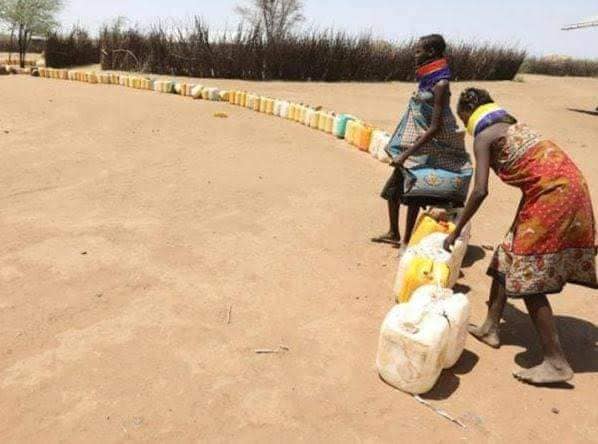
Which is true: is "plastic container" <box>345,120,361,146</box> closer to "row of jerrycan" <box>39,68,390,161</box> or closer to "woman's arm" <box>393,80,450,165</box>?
"row of jerrycan" <box>39,68,390,161</box>

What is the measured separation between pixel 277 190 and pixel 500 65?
1892 centimetres

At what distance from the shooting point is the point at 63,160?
23.9ft

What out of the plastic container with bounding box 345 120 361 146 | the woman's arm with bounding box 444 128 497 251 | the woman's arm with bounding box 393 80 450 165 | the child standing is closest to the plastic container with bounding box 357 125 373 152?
the plastic container with bounding box 345 120 361 146

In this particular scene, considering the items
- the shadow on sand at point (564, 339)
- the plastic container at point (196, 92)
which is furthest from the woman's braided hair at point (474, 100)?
the plastic container at point (196, 92)

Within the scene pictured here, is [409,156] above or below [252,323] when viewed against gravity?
above

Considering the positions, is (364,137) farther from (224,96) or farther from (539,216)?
(539,216)

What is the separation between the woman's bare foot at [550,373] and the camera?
3.05m

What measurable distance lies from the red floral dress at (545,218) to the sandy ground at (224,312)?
671mm

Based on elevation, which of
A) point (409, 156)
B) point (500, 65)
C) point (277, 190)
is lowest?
point (277, 190)

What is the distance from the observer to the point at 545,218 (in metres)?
2.89

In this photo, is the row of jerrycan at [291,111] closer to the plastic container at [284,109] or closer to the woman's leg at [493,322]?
the plastic container at [284,109]

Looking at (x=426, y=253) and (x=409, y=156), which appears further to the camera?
(x=409, y=156)

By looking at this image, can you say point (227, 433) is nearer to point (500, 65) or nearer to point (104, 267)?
point (104, 267)

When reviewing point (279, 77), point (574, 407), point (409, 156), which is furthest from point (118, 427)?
point (279, 77)
